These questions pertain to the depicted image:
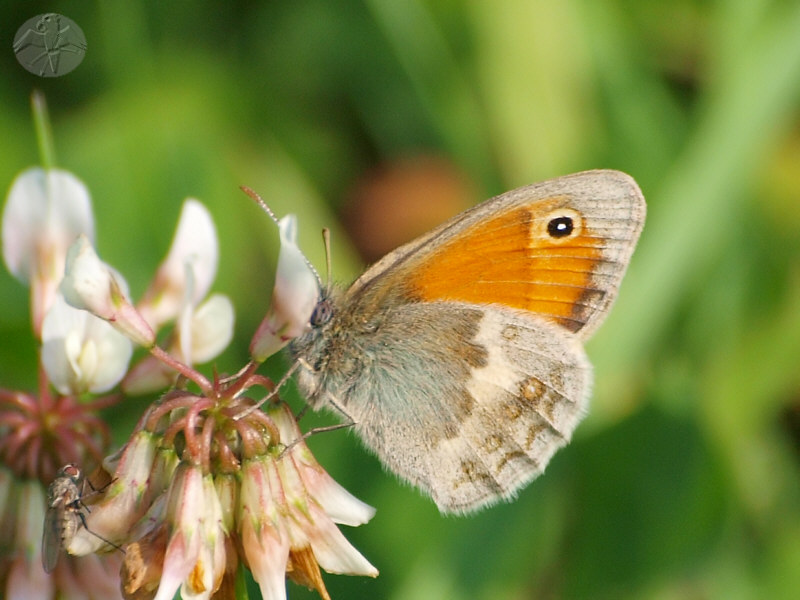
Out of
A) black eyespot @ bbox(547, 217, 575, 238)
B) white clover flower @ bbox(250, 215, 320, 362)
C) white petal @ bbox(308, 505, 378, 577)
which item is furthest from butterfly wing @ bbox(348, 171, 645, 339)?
white petal @ bbox(308, 505, 378, 577)

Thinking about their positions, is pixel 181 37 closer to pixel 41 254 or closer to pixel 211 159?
pixel 211 159

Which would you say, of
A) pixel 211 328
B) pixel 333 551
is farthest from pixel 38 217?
pixel 333 551

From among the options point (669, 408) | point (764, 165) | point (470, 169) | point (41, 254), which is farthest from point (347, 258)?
point (41, 254)

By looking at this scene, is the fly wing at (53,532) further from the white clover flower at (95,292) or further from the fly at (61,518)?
the white clover flower at (95,292)

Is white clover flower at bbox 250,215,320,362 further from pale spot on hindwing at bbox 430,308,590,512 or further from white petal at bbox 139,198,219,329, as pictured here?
pale spot on hindwing at bbox 430,308,590,512

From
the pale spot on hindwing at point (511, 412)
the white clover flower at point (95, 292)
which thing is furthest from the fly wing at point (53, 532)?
the pale spot on hindwing at point (511, 412)
